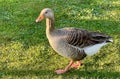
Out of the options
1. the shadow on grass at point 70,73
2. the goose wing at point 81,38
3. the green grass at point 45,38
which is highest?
the goose wing at point 81,38

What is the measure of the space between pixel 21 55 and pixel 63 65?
1.10 m

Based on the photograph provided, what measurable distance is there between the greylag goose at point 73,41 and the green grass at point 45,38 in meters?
0.53

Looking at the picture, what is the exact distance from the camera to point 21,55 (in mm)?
7520

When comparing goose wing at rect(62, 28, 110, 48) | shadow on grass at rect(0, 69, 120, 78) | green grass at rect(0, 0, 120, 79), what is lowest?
shadow on grass at rect(0, 69, 120, 78)

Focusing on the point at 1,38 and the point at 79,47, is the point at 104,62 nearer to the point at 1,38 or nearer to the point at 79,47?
the point at 79,47

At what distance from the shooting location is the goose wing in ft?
21.2

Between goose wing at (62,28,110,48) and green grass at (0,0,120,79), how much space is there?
70 centimetres

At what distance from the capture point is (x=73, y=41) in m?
6.46

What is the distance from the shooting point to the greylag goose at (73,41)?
6473mm

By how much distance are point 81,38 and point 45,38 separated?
1950 mm

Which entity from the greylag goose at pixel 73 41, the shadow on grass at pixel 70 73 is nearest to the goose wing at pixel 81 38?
the greylag goose at pixel 73 41

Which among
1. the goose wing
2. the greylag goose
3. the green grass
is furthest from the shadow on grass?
the goose wing

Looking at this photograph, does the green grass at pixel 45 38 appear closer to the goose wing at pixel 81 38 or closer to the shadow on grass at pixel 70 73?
the shadow on grass at pixel 70 73

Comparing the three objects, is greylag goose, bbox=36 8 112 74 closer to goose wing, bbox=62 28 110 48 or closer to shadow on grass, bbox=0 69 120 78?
goose wing, bbox=62 28 110 48
